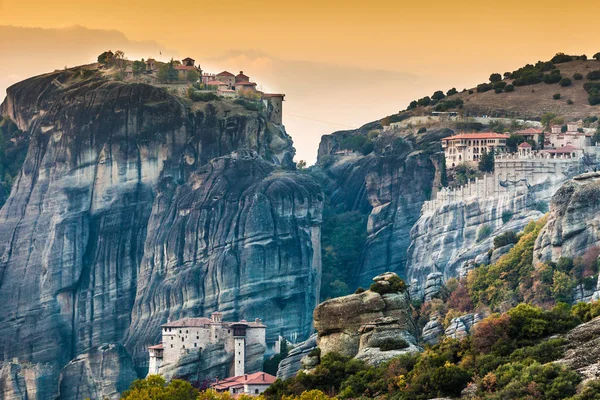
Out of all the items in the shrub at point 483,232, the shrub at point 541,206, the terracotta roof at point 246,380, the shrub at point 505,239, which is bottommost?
the terracotta roof at point 246,380

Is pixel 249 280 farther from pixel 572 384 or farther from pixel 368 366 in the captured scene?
pixel 572 384

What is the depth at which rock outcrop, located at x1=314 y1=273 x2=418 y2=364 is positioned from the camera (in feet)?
389

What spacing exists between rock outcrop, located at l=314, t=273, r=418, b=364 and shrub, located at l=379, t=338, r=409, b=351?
4 cm

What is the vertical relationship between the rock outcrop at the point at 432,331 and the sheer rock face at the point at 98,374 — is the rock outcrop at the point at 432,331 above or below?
above

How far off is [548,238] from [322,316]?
4394 cm

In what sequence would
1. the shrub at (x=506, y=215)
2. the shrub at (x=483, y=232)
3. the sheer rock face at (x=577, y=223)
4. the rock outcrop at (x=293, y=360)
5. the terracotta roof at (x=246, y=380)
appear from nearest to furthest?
1. the sheer rock face at (x=577, y=223)
2. the terracotta roof at (x=246, y=380)
3. the rock outcrop at (x=293, y=360)
4. the shrub at (x=506, y=215)
5. the shrub at (x=483, y=232)

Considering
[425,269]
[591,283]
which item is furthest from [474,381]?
[425,269]

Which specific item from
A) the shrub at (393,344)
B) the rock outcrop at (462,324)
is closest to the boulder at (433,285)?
the rock outcrop at (462,324)

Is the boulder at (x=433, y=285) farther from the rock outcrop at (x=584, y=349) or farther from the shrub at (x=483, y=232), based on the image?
the rock outcrop at (x=584, y=349)

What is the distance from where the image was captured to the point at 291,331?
19525cm

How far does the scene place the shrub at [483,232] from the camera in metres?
188

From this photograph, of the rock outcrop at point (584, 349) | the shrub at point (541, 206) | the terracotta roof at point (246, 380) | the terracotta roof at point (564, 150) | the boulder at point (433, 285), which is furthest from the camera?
the terracotta roof at point (564, 150)

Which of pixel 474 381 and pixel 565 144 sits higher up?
pixel 565 144

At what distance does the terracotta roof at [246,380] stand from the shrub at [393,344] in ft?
136
